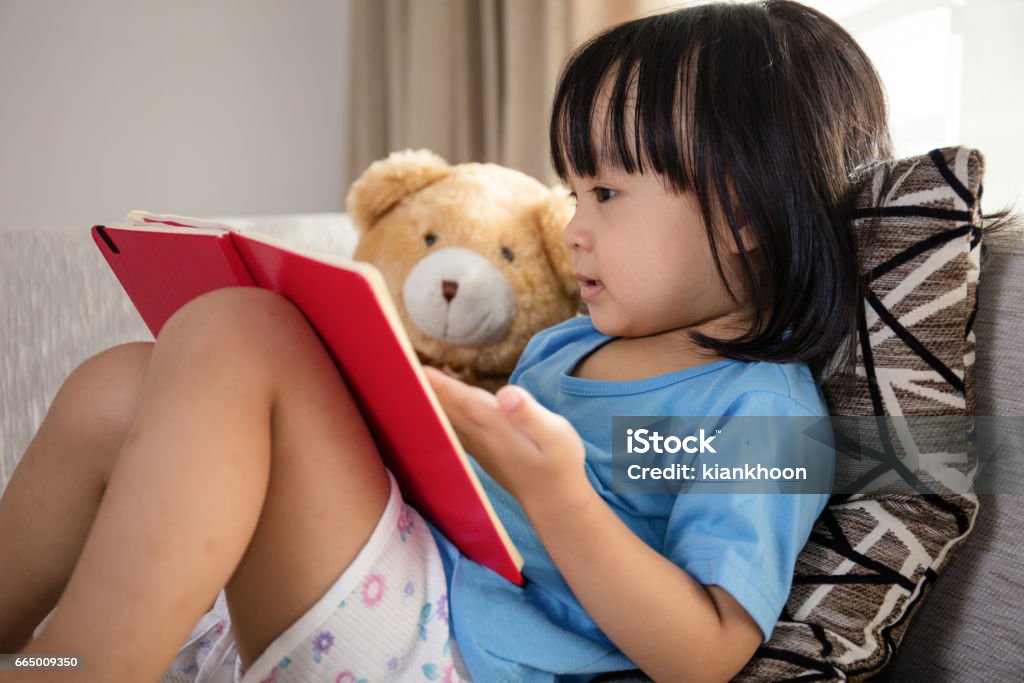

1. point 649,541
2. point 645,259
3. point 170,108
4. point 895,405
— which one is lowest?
point 649,541

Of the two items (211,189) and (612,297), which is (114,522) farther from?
(211,189)

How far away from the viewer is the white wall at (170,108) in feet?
5.73

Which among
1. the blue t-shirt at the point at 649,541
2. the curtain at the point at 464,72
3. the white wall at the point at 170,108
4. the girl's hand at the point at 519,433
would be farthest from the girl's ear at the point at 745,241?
the white wall at the point at 170,108

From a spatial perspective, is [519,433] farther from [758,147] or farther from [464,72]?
[464,72]

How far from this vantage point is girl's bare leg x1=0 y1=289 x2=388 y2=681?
503 mm

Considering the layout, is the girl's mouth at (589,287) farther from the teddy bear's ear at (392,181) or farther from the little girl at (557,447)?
the teddy bear's ear at (392,181)

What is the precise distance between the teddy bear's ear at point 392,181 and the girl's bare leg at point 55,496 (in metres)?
0.56

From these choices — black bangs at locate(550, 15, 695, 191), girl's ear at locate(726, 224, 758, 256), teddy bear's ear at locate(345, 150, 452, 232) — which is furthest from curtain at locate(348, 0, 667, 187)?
girl's ear at locate(726, 224, 758, 256)

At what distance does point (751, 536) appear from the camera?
0.62 m

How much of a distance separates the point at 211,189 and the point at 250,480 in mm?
1614

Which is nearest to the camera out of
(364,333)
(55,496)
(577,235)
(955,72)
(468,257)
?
(364,333)

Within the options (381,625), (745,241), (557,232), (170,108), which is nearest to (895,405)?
A: (745,241)

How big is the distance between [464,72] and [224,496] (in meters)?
1.58

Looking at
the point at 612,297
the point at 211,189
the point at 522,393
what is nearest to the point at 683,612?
the point at 522,393
